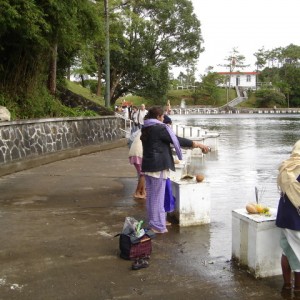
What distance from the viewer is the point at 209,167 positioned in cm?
1264

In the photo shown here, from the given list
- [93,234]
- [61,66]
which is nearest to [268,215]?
[93,234]

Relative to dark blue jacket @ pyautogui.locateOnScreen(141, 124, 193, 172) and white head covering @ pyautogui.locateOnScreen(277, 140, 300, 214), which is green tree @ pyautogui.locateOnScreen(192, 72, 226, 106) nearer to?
dark blue jacket @ pyautogui.locateOnScreen(141, 124, 193, 172)

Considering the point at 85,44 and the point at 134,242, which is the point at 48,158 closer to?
the point at 85,44

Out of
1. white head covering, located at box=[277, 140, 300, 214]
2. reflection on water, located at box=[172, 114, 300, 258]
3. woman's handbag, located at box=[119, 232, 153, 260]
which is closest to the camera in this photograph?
white head covering, located at box=[277, 140, 300, 214]

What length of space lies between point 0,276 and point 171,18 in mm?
36988

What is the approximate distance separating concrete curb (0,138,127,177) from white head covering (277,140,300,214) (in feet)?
26.0

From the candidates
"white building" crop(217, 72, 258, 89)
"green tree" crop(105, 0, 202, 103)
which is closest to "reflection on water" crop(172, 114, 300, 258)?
"green tree" crop(105, 0, 202, 103)

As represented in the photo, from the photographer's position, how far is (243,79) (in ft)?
373

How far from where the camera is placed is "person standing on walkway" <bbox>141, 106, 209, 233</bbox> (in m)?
5.59

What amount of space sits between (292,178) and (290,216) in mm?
354

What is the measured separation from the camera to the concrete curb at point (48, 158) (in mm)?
10711

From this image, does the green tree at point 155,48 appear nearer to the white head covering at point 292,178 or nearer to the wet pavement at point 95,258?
the wet pavement at point 95,258

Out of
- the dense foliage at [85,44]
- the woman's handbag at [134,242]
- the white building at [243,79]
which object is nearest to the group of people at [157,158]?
the woman's handbag at [134,242]

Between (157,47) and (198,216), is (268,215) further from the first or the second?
(157,47)
